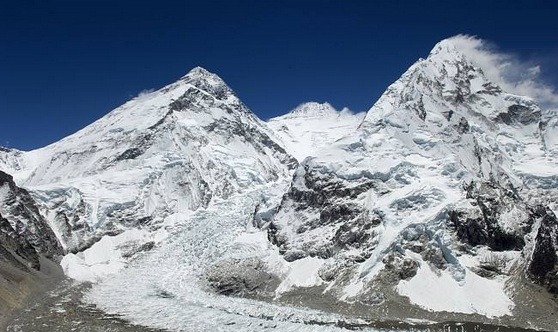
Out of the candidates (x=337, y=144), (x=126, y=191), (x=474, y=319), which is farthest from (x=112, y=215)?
(x=474, y=319)

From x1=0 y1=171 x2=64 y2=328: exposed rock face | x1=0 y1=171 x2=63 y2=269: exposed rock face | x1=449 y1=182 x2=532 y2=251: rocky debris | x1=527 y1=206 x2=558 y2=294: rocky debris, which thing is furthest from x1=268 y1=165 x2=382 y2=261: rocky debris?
x1=0 y1=171 x2=63 y2=269: exposed rock face

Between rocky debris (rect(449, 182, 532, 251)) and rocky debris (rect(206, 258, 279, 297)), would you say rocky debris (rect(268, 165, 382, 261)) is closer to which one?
rocky debris (rect(206, 258, 279, 297))

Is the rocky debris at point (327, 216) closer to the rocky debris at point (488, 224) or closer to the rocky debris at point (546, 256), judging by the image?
the rocky debris at point (488, 224)

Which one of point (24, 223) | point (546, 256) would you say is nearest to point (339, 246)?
point (546, 256)

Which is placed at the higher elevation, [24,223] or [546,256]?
[24,223]

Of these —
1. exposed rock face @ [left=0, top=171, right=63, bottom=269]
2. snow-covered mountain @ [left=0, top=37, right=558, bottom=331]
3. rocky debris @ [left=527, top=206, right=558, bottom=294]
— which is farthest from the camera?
exposed rock face @ [left=0, top=171, right=63, bottom=269]

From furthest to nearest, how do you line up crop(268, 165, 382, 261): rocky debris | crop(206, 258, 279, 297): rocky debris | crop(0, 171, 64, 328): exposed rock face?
crop(268, 165, 382, 261): rocky debris, crop(206, 258, 279, 297): rocky debris, crop(0, 171, 64, 328): exposed rock face

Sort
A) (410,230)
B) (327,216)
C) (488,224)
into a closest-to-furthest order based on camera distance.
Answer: (410,230)
(488,224)
(327,216)

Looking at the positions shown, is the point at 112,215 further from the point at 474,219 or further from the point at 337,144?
the point at 474,219

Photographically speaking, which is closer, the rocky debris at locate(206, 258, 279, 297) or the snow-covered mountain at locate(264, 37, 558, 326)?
the snow-covered mountain at locate(264, 37, 558, 326)

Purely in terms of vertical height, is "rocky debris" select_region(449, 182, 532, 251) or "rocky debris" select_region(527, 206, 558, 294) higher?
"rocky debris" select_region(449, 182, 532, 251)

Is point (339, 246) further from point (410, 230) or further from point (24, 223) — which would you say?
point (24, 223)

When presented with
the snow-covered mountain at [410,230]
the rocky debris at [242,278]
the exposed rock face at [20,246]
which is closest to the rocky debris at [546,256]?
the snow-covered mountain at [410,230]

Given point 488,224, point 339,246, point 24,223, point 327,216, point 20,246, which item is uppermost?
point 327,216
